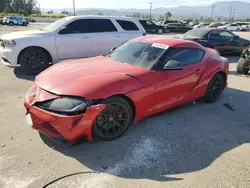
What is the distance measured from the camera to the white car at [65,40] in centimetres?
689

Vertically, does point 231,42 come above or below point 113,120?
above

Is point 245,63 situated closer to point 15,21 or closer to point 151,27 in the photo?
point 151,27

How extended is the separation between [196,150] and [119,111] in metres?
1.21

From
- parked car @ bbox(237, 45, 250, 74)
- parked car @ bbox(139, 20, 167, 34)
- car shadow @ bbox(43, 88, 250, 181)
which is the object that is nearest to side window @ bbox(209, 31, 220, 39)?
parked car @ bbox(237, 45, 250, 74)

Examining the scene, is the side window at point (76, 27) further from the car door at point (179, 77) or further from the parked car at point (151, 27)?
the parked car at point (151, 27)

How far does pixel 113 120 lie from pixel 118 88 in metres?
0.47

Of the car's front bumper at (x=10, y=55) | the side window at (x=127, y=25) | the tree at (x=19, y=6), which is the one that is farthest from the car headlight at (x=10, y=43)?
the tree at (x=19, y=6)

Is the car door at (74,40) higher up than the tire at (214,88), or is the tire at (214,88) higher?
the car door at (74,40)

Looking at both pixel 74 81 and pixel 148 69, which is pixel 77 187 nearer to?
pixel 74 81

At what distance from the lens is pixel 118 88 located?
3.42 m

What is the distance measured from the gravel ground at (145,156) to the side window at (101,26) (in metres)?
4.18

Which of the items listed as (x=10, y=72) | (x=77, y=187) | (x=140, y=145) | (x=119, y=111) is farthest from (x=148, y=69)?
(x=10, y=72)

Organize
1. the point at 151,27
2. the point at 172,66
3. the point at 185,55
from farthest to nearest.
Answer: the point at 151,27, the point at 185,55, the point at 172,66

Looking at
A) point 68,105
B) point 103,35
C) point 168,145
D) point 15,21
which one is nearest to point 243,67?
point 103,35
